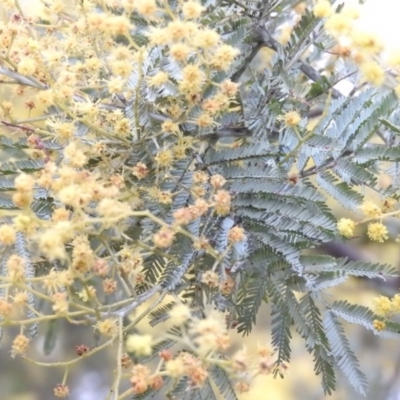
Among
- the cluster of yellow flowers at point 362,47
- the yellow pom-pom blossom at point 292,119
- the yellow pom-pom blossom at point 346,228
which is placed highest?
the cluster of yellow flowers at point 362,47

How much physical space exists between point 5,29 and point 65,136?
92 millimetres

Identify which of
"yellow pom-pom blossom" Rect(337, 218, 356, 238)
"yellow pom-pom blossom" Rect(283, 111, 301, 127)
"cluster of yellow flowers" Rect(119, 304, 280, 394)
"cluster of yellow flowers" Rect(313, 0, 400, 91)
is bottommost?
"cluster of yellow flowers" Rect(119, 304, 280, 394)

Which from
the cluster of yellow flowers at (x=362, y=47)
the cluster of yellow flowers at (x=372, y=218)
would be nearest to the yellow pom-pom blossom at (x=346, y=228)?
the cluster of yellow flowers at (x=372, y=218)

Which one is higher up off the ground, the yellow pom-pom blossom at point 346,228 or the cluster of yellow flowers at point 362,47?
the cluster of yellow flowers at point 362,47

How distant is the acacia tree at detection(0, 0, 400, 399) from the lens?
1.36ft

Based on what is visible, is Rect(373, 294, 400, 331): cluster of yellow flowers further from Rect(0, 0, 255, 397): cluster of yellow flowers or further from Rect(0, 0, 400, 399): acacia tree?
Rect(0, 0, 255, 397): cluster of yellow flowers

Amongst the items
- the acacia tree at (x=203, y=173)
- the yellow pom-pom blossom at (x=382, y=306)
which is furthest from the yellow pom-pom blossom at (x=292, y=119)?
the yellow pom-pom blossom at (x=382, y=306)

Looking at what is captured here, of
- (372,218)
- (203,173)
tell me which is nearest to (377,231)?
(372,218)

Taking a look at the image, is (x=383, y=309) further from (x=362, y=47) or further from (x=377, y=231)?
(x=362, y=47)

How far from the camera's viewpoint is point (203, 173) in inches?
17.8

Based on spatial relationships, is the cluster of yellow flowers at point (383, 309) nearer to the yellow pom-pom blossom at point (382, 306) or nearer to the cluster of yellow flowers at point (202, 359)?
the yellow pom-pom blossom at point (382, 306)

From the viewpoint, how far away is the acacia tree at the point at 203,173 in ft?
1.36

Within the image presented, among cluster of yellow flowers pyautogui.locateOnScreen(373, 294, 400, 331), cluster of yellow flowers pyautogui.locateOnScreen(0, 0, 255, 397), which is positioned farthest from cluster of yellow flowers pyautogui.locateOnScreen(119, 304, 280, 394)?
cluster of yellow flowers pyautogui.locateOnScreen(373, 294, 400, 331)

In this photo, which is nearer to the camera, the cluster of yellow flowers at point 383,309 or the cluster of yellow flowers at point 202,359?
the cluster of yellow flowers at point 202,359
